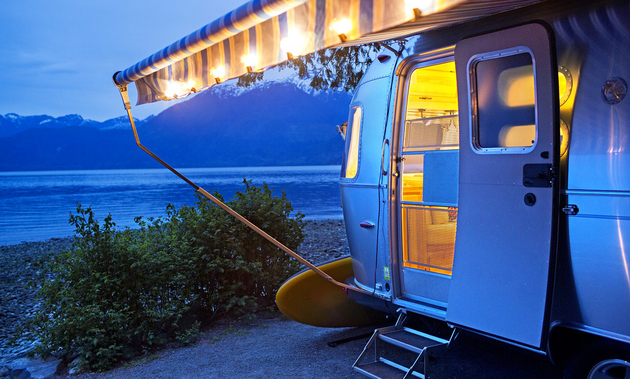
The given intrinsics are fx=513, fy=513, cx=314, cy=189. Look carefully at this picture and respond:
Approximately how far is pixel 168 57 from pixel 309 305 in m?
2.71

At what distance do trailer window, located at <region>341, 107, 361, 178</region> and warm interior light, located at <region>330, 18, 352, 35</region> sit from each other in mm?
2048

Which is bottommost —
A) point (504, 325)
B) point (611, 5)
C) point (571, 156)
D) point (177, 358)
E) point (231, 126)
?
point (177, 358)

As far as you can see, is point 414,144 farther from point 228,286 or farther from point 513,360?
point 228,286

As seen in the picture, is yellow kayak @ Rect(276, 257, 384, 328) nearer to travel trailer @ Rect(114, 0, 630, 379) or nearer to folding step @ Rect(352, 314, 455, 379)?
travel trailer @ Rect(114, 0, 630, 379)

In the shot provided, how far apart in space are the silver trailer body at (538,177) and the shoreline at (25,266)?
2987 mm

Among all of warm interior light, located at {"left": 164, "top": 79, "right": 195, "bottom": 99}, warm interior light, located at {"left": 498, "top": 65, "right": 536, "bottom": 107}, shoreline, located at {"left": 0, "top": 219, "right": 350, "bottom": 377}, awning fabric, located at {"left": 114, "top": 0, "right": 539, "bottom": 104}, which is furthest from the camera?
shoreline, located at {"left": 0, "top": 219, "right": 350, "bottom": 377}

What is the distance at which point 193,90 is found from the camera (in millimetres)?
4328

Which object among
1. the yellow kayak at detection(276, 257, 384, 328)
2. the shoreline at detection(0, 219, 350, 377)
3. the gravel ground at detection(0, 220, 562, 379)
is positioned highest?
the yellow kayak at detection(276, 257, 384, 328)

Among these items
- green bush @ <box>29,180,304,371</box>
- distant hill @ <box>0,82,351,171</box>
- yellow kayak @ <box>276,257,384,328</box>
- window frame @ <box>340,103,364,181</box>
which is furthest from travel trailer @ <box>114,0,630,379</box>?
distant hill @ <box>0,82,351,171</box>

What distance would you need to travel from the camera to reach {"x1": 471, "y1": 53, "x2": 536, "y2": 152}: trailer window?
3.06 m

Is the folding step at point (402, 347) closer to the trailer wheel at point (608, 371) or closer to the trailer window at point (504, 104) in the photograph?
the trailer wheel at point (608, 371)

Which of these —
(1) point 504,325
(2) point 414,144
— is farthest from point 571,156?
(2) point 414,144

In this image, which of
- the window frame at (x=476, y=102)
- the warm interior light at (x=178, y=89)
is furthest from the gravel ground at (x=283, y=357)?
the warm interior light at (x=178, y=89)

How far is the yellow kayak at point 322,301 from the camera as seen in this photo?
5.08 m
